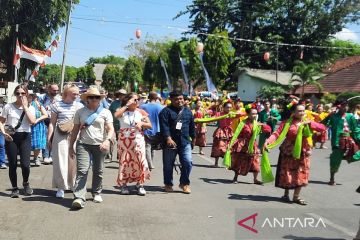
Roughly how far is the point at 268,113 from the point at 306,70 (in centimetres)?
2554

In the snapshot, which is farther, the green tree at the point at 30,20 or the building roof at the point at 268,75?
the building roof at the point at 268,75

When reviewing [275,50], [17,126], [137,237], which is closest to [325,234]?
[137,237]

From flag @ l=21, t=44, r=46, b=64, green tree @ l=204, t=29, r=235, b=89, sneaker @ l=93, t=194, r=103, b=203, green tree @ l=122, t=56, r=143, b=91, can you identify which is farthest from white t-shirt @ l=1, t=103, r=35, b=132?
green tree @ l=122, t=56, r=143, b=91

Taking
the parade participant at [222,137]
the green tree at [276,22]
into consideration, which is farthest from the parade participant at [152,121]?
the green tree at [276,22]

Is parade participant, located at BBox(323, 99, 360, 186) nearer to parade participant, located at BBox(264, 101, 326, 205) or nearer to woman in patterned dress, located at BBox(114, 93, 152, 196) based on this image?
parade participant, located at BBox(264, 101, 326, 205)

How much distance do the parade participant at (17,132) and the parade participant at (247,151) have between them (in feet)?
13.6

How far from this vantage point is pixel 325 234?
6.18m

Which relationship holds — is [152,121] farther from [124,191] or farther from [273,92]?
[273,92]

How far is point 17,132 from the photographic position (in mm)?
7855

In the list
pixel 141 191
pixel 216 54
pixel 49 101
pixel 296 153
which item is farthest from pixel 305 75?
pixel 141 191

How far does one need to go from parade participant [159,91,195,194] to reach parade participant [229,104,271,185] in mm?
1686

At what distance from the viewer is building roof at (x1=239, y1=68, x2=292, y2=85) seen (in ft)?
161

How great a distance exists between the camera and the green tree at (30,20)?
3525cm

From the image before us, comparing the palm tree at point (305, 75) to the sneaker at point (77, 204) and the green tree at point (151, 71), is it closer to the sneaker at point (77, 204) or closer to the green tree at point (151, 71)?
the green tree at point (151, 71)
